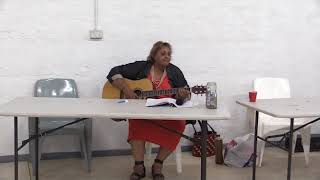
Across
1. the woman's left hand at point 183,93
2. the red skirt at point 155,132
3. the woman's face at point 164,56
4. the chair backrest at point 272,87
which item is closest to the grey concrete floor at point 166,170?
the red skirt at point 155,132

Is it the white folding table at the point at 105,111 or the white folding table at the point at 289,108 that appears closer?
the white folding table at the point at 105,111

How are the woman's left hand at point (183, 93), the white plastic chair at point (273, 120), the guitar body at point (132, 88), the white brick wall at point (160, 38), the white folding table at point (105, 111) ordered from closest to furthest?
the white folding table at point (105, 111)
the woman's left hand at point (183, 93)
the guitar body at point (132, 88)
the white plastic chair at point (273, 120)
the white brick wall at point (160, 38)

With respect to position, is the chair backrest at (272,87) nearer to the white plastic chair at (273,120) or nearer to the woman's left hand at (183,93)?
the white plastic chair at (273,120)

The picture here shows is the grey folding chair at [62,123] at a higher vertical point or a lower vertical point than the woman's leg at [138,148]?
higher

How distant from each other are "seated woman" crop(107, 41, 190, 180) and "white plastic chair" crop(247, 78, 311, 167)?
829 mm

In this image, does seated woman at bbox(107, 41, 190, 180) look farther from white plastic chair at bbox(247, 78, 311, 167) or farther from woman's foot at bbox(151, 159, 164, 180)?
white plastic chair at bbox(247, 78, 311, 167)

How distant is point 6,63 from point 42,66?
323 mm

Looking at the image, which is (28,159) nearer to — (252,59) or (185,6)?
(185,6)

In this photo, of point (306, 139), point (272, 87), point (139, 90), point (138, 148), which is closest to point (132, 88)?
point (139, 90)

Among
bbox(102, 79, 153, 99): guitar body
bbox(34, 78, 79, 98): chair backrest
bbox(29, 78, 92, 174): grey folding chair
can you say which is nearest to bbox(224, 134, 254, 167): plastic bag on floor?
bbox(102, 79, 153, 99): guitar body

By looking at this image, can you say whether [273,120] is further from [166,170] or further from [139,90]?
[139,90]

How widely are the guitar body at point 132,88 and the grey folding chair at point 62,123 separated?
0.30 metres

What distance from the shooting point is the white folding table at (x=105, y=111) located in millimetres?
2475

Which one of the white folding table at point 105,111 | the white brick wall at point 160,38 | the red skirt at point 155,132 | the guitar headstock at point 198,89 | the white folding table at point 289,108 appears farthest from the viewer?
the white brick wall at point 160,38
